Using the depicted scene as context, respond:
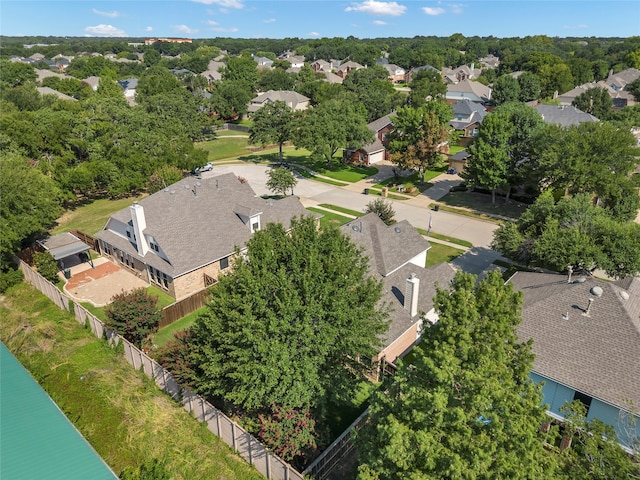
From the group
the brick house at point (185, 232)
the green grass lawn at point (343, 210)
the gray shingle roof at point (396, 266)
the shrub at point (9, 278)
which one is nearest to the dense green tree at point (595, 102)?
the green grass lawn at point (343, 210)

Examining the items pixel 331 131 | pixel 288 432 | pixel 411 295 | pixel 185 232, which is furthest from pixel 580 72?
pixel 288 432

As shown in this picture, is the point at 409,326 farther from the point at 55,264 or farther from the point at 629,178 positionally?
the point at 629,178

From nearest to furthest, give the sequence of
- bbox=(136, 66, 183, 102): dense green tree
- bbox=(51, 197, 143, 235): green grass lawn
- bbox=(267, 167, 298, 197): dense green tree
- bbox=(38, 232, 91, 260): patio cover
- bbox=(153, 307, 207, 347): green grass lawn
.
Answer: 1. bbox=(153, 307, 207, 347): green grass lawn
2. bbox=(38, 232, 91, 260): patio cover
3. bbox=(51, 197, 143, 235): green grass lawn
4. bbox=(267, 167, 298, 197): dense green tree
5. bbox=(136, 66, 183, 102): dense green tree

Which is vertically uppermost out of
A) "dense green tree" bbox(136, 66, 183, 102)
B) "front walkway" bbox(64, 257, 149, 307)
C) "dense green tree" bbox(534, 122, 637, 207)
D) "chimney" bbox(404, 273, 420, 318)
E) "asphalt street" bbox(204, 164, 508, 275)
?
"dense green tree" bbox(136, 66, 183, 102)

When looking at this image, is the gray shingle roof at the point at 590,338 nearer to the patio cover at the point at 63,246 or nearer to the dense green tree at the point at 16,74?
the patio cover at the point at 63,246

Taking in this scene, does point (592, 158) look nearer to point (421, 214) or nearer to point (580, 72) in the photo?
point (421, 214)

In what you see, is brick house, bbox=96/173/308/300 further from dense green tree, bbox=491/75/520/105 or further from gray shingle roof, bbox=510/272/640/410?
dense green tree, bbox=491/75/520/105

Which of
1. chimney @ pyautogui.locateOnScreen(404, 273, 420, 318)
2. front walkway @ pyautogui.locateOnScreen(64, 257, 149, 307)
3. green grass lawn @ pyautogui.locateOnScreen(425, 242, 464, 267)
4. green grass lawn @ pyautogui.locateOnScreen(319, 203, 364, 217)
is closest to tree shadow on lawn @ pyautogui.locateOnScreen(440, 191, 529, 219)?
green grass lawn @ pyautogui.locateOnScreen(425, 242, 464, 267)
